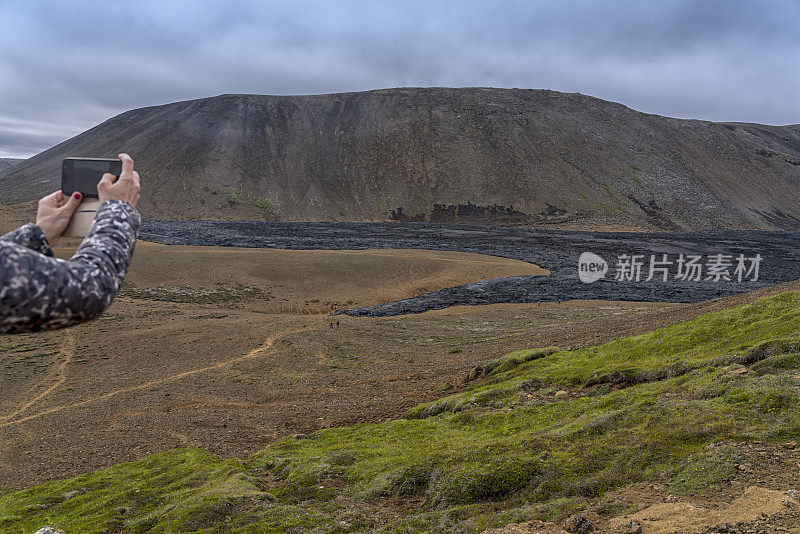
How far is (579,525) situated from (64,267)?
189 inches

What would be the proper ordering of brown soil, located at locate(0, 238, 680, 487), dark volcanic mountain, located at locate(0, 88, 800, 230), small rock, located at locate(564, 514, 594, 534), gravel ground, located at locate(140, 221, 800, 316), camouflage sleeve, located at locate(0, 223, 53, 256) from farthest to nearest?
dark volcanic mountain, located at locate(0, 88, 800, 230) → gravel ground, located at locate(140, 221, 800, 316) → brown soil, located at locate(0, 238, 680, 487) → small rock, located at locate(564, 514, 594, 534) → camouflage sleeve, located at locate(0, 223, 53, 256)

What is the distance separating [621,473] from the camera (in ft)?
19.2

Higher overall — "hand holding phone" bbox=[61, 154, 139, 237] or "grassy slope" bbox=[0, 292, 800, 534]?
"hand holding phone" bbox=[61, 154, 139, 237]

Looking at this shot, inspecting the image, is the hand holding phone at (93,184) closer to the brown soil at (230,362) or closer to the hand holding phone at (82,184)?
the hand holding phone at (82,184)

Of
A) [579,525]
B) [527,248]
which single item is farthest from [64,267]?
[527,248]

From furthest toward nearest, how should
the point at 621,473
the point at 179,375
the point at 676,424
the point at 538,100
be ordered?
the point at 538,100 < the point at 179,375 < the point at 676,424 < the point at 621,473

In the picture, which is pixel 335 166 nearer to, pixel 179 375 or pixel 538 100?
pixel 538 100

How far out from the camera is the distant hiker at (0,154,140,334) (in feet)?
7.64

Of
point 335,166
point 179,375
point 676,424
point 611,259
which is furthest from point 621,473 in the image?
point 335,166

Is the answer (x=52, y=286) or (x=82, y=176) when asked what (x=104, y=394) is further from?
(x=52, y=286)

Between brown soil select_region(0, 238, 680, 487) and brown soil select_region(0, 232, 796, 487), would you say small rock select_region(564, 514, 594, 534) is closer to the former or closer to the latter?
brown soil select_region(0, 232, 796, 487)

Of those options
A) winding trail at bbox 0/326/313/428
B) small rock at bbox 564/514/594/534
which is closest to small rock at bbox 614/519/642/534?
small rock at bbox 564/514/594/534

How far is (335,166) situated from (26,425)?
118378 millimetres

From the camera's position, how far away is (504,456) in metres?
6.98
